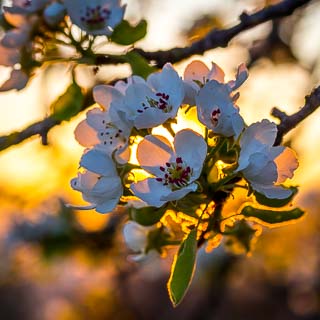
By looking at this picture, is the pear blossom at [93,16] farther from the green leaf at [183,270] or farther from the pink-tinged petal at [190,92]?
the green leaf at [183,270]

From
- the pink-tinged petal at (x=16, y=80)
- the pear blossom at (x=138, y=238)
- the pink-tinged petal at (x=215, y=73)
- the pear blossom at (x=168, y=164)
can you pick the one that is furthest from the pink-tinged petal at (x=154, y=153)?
the pink-tinged petal at (x=16, y=80)

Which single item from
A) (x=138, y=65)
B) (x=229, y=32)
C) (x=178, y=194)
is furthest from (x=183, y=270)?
(x=229, y=32)

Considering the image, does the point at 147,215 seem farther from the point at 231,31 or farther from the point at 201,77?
the point at 231,31

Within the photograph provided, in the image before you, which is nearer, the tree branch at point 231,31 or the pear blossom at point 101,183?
the pear blossom at point 101,183

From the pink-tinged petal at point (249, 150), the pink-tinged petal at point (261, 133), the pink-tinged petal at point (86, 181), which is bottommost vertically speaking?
the pink-tinged petal at point (86, 181)

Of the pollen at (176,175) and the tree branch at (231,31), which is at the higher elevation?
the pollen at (176,175)

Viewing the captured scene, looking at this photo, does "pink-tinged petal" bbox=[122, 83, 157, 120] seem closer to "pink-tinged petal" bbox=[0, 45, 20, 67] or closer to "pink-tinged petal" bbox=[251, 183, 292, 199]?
"pink-tinged petal" bbox=[251, 183, 292, 199]

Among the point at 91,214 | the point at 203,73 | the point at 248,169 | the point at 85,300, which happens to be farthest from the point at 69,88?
the point at 85,300
